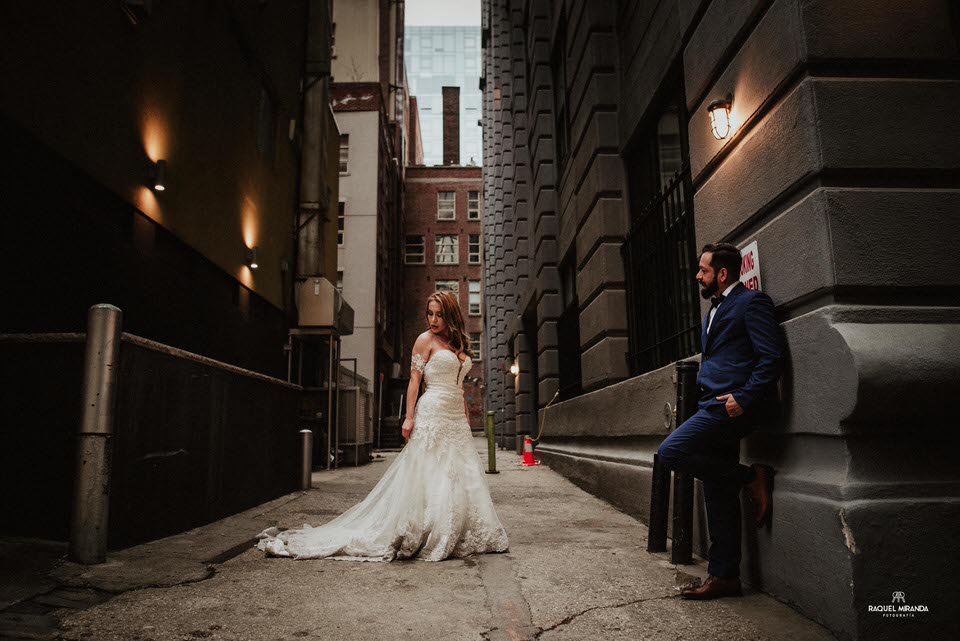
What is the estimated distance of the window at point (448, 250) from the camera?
44719 millimetres

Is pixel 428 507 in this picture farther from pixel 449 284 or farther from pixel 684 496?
pixel 449 284

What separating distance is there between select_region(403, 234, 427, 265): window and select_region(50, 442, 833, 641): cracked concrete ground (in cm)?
3969

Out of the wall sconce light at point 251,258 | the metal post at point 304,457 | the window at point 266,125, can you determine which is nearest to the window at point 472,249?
the window at point 266,125

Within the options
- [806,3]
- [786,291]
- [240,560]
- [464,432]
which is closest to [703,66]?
[806,3]

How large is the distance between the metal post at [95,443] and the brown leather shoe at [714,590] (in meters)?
3.58

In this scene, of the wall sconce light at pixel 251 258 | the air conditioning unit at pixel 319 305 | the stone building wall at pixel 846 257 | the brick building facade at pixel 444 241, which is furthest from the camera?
the brick building facade at pixel 444 241

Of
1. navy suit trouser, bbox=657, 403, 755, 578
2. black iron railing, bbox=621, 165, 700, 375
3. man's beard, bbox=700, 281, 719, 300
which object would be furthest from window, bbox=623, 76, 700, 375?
navy suit trouser, bbox=657, 403, 755, 578

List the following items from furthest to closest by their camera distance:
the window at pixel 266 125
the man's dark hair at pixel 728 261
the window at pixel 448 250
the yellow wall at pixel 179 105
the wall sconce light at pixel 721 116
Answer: the window at pixel 448 250
the window at pixel 266 125
the yellow wall at pixel 179 105
the wall sconce light at pixel 721 116
the man's dark hair at pixel 728 261

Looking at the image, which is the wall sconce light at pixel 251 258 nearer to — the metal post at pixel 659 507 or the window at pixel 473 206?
the metal post at pixel 659 507

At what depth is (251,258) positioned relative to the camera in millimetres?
11922

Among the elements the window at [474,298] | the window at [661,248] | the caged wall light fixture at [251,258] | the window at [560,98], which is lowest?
the window at [661,248]

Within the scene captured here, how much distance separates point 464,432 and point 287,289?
10018 millimetres

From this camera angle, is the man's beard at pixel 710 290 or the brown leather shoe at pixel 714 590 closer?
the brown leather shoe at pixel 714 590

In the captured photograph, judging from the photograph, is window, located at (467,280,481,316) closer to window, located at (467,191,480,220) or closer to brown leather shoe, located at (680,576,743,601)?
window, located at (467,191,480,220)
